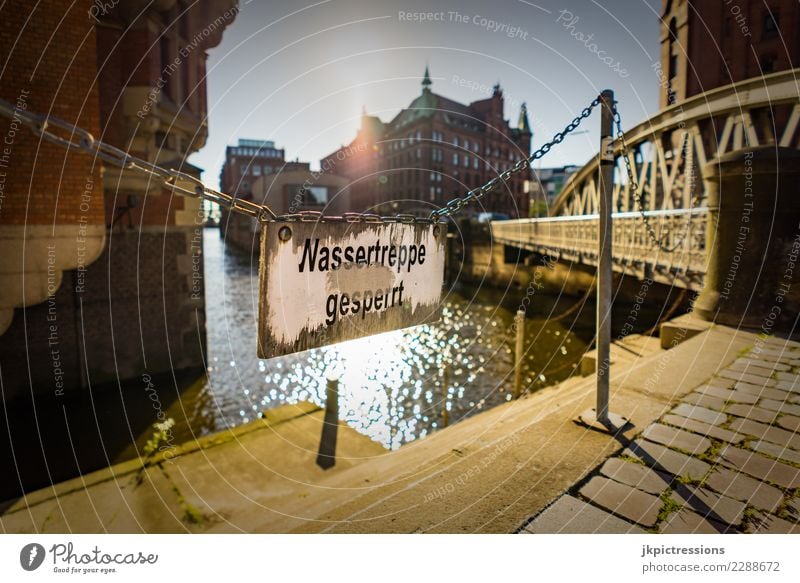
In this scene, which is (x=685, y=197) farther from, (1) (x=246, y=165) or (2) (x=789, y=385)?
(1) (x=246, y=165)

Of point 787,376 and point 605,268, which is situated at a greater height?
point 605,268

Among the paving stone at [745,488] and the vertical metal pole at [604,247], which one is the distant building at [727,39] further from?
the paving stone at [745,488]

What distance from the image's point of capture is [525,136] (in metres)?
60.1

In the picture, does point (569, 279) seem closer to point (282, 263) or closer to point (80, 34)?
point (80, 34)

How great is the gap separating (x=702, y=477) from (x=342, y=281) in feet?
8.94

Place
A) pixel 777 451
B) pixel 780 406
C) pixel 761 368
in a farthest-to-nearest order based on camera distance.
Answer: pixel 761 368 → pixel 780 406 → pixel 777 451

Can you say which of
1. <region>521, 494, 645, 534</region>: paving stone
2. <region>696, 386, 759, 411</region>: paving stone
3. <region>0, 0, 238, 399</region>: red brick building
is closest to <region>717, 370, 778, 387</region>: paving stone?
<region>696, 386, 759, 411</region>: paving stone

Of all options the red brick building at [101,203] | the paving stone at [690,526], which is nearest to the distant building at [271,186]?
the red brick building at [101,203]

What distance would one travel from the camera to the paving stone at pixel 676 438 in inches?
132

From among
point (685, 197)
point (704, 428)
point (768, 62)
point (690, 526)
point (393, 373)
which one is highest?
point (768, 62)

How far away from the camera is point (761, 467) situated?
10.0ft

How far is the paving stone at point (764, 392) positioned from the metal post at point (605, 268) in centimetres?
168

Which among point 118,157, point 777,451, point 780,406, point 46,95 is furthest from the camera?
point 46,95

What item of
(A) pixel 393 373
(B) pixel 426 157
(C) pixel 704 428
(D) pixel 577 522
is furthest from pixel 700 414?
(B) pixel 426 157
